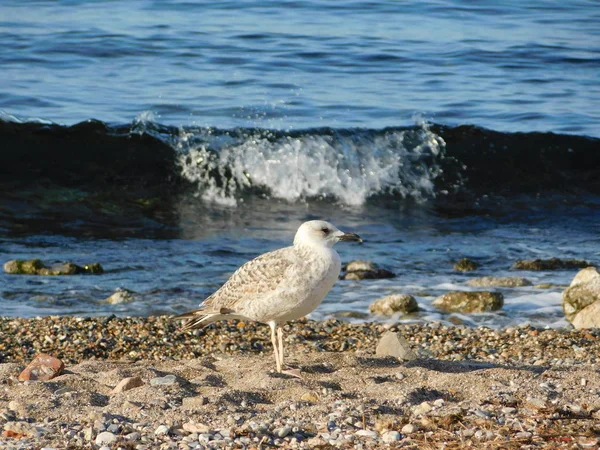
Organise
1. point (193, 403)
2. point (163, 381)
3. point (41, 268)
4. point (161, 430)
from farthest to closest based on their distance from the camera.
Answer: point (41, 268) < point (163, 381) < point (193, 403) < point (161, 430)

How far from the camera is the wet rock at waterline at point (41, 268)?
9.63m

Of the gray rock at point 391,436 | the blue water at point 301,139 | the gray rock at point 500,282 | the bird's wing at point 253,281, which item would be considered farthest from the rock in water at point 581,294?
the gray rock at point 391,436

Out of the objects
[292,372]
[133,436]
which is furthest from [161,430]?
[292,372]

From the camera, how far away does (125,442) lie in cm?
432

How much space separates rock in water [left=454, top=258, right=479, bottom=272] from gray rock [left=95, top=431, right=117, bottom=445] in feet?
20.3

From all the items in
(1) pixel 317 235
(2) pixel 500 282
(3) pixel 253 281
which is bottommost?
(2) pixel 500 282

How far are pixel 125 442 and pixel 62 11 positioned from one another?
1833 centimetres

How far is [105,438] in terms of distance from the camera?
4348 mm

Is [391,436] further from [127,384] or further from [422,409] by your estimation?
[127,384]

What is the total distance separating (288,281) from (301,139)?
9533 mm

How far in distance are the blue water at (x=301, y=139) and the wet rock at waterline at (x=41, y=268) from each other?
7.0 inches

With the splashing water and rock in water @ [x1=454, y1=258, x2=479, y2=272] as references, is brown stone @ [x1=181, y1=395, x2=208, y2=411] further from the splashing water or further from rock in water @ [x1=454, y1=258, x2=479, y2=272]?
the splashing water

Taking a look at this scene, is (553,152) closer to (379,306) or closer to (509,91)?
(509,91)

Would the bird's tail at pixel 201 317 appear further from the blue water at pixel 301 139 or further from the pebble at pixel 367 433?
the pebble at pixel 367 433
